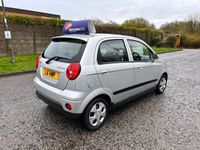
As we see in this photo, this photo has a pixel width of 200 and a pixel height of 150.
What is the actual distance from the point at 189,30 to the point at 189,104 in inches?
1140

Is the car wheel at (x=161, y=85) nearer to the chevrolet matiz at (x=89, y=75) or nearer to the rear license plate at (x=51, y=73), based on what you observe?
the chevrolet matiz at (x=89, y=75)

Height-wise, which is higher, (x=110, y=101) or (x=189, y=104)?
(x=110, y=101)

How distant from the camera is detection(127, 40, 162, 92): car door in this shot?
3.17m

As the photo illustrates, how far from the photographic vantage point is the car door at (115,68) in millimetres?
2490

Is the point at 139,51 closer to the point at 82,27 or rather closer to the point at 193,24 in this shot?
the point at 82,27

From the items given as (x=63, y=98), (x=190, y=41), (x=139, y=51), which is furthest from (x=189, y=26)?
(x=63, y=98)

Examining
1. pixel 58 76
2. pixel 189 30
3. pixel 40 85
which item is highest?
pixel 189 30

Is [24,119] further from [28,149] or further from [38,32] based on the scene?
[38,32]

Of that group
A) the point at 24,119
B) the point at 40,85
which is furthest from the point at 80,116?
the point at 24,119

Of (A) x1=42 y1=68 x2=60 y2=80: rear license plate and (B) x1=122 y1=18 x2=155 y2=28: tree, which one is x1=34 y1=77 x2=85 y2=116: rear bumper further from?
(B) x1=122 y1=18 x2=155 y2=28: tree

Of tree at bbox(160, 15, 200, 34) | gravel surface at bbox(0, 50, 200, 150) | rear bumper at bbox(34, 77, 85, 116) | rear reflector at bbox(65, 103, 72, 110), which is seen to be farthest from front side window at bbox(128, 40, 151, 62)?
tree at bbox(160, 15, 200, 34)

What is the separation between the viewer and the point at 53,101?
2480mm

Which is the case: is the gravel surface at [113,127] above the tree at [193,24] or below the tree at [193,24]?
below

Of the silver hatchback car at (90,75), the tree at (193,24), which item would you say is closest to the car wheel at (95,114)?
the silver hatchback car at (90,75)
